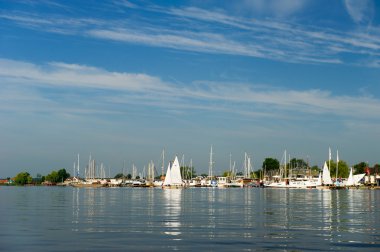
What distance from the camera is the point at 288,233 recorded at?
3262 centimetres

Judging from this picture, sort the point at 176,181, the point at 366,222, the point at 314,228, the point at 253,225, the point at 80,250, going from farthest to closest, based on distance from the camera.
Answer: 1. the point at 176,181
2. the point at 366,222
3. the point at 253,225
4. the point at 314,228
5. the point at 80,250

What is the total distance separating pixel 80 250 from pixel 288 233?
43.8 ft

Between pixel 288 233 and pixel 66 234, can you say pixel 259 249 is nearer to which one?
pixel 288 233

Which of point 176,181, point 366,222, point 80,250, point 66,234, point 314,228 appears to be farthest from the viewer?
→ point 176,181

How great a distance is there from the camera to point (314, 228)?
3559 cm

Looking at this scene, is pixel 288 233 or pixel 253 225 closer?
pixel 288 233

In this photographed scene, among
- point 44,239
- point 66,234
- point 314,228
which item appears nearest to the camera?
point 44,239

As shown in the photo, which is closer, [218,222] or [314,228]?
[314,228]

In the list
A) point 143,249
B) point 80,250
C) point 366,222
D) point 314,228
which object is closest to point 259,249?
point 143,249

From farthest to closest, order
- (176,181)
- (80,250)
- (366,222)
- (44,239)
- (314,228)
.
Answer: (176,181), (366,222), (314,228), (44,239), (80,250)

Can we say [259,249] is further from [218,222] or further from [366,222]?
[366,222]

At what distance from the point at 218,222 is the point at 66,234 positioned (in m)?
12.8

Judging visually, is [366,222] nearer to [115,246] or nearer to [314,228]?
[314,228]

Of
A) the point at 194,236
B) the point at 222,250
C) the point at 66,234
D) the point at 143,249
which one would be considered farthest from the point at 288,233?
the point at 66,234
